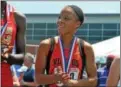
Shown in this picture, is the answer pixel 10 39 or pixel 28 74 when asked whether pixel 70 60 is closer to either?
pixel 10 39

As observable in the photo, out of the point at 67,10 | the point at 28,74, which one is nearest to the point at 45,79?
the point at 67,10

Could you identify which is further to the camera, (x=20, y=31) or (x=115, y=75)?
(x=115, y=75)

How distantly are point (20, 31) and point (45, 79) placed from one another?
509mm

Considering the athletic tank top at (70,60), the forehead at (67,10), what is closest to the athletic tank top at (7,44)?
the athletic tank top at (70,60)

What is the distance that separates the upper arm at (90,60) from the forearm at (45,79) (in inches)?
14.2

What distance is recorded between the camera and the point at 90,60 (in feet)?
13.7

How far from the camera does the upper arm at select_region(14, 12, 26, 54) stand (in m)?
4.24

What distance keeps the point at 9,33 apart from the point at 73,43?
56cm

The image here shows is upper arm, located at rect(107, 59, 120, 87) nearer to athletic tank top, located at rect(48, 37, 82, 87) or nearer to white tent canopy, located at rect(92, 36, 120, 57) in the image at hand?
athletic tank top, located at rect(48, 37, 82, 87)

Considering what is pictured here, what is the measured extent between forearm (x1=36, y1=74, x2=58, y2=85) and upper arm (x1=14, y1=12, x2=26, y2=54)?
316 millimetres

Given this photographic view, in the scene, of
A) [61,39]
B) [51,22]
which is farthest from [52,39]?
[51,22]

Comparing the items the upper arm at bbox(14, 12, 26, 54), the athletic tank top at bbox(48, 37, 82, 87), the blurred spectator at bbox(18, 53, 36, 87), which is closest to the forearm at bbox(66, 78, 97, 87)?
the athletic tank top at bbox(48, 37, 82, 87)

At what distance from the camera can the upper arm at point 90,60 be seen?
4.16 m

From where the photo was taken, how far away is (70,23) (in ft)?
13.5
